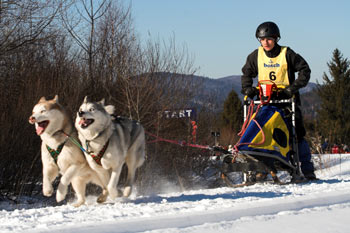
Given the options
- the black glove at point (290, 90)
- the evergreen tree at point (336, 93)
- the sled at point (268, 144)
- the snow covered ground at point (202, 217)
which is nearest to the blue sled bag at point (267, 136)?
the sled at point (268, 144)

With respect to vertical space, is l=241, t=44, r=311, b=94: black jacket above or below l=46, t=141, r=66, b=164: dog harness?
above

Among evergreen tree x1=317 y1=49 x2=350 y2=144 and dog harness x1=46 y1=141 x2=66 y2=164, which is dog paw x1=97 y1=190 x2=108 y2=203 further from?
evergreen tree x1=317 y1=49 x2=350 y2=144

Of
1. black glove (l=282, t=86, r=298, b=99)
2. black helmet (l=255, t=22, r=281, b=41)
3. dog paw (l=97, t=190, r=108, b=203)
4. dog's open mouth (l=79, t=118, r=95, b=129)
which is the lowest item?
dog paw (l=97, t=190, r=108, b=203)

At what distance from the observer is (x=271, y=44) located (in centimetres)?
687

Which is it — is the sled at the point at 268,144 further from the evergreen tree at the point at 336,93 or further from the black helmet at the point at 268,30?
the evergreen tree at the point at 336,93

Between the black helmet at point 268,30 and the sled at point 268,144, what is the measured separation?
0.61 m

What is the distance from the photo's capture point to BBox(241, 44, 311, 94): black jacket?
6.69 m

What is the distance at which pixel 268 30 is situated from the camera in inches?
265

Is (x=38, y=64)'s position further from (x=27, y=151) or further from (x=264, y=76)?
(x=264, y=76)

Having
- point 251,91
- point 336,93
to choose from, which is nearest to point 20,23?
point 251,91

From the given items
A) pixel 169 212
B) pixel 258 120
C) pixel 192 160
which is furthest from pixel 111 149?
pixel 192 160

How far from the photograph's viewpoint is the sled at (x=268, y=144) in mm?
6344

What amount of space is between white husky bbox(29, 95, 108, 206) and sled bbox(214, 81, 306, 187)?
1895mm

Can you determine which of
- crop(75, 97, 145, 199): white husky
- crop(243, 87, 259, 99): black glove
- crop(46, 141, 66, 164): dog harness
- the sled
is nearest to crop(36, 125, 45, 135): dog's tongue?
crop(46, 141, 66, 164): dog harness
